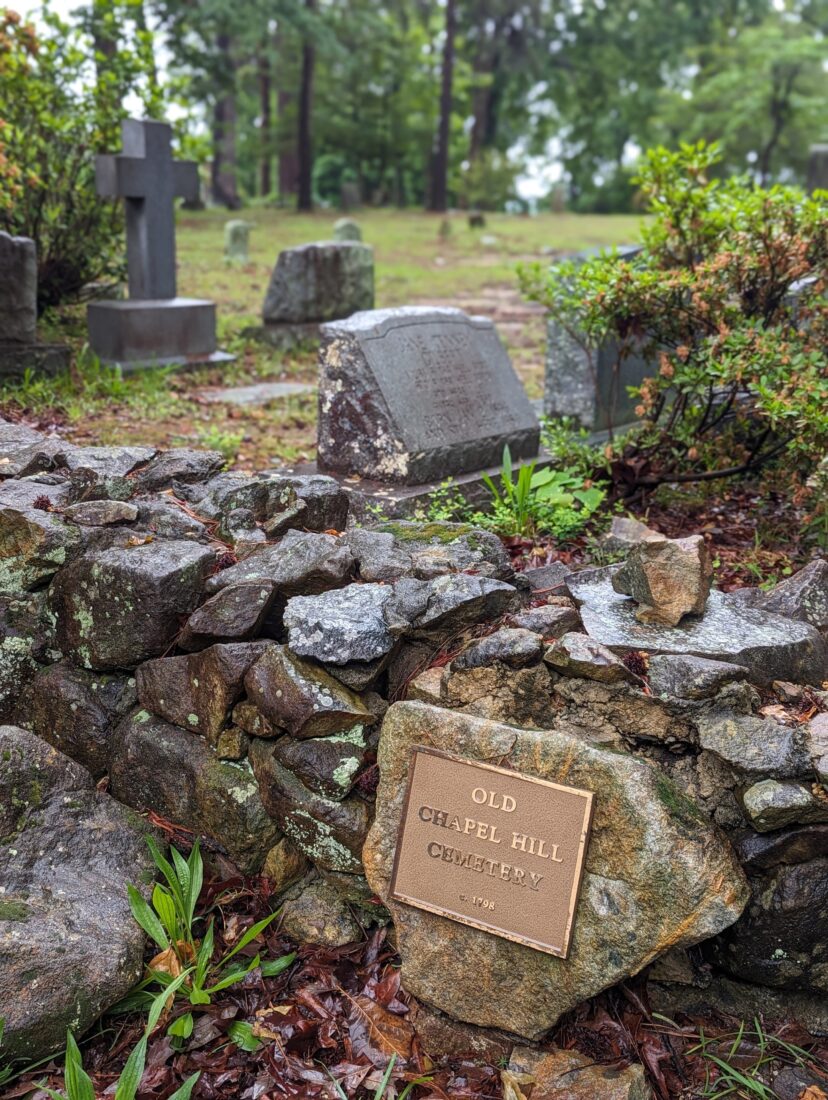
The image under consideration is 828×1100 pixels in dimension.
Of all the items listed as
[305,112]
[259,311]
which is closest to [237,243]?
[259,311]

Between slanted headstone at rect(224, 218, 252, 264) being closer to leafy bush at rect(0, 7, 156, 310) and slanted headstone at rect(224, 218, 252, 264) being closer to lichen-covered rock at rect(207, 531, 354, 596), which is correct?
leafy bush at rect(0, 7, 156, 310)

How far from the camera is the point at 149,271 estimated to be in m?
8.75

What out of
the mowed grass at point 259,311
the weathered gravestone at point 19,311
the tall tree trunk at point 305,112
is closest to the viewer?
the mowed grass at point 259,311

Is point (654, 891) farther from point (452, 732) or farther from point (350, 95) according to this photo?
point (350, 95)

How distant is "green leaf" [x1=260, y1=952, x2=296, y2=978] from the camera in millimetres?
2873

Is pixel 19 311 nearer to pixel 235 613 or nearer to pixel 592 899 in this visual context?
pixel 235 613

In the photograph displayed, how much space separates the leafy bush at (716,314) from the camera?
14.7ft

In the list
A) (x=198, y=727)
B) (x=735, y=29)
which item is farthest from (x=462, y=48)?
(x=198, y=727)

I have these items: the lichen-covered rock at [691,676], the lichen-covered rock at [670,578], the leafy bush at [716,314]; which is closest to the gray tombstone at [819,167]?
the leafy bush at [716,314]

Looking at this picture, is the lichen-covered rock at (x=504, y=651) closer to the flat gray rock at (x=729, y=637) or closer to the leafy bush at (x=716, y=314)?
the flat gray rock at (x=729, y=637)

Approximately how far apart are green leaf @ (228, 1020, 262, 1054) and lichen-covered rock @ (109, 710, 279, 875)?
1.72 feet

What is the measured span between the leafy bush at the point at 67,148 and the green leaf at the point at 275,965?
7.40m

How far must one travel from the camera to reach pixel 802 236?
4781mm

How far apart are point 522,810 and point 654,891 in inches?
15.4
